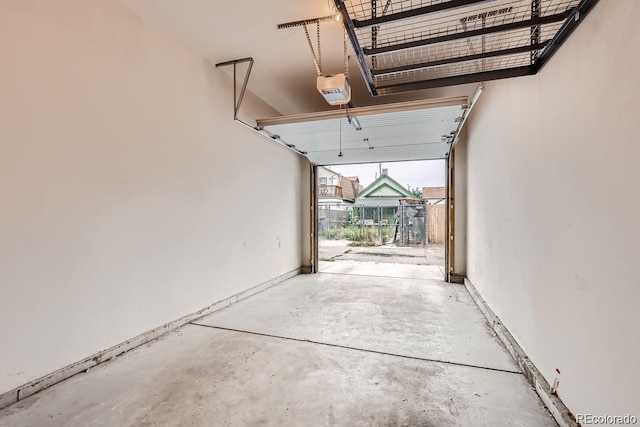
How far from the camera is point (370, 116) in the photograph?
397 centimetres

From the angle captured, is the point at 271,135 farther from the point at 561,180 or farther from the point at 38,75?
the point at 561,180

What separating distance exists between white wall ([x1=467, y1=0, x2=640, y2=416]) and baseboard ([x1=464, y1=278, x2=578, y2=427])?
0.06 metres

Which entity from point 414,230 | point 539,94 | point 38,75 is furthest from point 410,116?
point 414,230

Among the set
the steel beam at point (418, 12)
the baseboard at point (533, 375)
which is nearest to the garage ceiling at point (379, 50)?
the steel beam at point (418, 12)

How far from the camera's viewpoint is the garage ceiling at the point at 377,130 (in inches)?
149

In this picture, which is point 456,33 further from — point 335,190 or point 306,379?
point 335,190

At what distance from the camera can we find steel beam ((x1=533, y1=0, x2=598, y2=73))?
1.48m

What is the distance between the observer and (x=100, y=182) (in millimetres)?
2562

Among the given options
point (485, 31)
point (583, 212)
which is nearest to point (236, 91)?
point (485, 31)

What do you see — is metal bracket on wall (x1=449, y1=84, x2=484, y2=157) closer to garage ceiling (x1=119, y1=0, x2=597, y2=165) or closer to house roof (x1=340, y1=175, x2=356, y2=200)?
garage ceiling (x1=119, y1=0, x2=597, y2=165)

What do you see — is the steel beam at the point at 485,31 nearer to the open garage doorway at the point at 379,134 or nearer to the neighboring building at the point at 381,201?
the open garage doorway at the point at 379,134

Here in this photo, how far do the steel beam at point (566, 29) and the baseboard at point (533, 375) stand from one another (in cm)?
218

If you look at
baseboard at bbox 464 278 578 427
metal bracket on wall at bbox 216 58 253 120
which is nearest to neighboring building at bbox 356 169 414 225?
metal bracket on wall at bbox 216 58 253 120

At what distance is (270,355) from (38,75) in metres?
2.89
